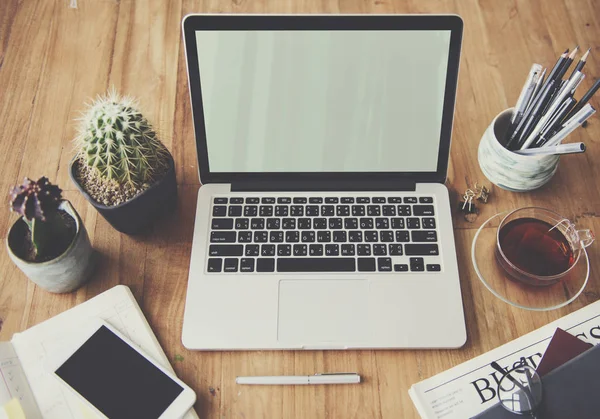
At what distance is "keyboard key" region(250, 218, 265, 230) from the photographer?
33.2 inches

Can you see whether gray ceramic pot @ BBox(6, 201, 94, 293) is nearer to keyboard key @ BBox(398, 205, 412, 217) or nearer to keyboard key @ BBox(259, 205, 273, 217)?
keyboard key @ BBox(259, 205, 273, 217)

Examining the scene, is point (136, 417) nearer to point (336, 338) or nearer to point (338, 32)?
point (336, 338)

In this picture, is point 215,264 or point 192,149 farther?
point 192,149

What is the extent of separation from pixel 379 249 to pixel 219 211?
24 cm

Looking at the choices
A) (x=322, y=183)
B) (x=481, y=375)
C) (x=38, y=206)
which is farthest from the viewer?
(x=322, y=183)

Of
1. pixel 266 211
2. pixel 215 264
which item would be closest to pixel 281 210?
pixel 266 211

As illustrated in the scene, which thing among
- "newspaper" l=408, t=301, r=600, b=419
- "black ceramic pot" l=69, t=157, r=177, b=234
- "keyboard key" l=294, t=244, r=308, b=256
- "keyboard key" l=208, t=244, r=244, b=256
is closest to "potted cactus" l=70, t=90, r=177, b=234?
"black ceramic pot" l=69, t=157, r=177, b=234

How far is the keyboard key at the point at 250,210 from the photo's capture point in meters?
0.85

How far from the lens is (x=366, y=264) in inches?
32.3

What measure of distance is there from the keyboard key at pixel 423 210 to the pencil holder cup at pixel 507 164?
0.41 feet

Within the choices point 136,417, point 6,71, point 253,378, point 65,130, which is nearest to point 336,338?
point 253,378

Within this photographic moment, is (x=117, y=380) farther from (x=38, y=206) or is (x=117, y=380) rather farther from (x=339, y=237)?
(x=339, y=237)

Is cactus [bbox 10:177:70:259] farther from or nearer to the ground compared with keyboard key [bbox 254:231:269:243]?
farther from the ground

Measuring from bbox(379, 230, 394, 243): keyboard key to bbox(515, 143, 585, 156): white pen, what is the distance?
23 centimetres
